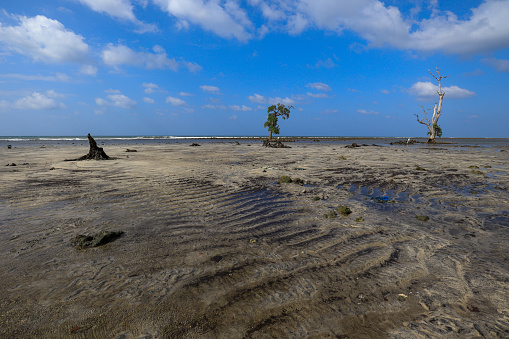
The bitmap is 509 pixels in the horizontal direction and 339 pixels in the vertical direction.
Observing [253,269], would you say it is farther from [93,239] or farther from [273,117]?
[273,117]

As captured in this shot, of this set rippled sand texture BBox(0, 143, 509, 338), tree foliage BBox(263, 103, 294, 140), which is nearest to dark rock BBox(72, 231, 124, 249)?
rippled sand texture BBox(0, 143, 509, 338)

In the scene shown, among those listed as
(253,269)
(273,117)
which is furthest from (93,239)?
(273,117)

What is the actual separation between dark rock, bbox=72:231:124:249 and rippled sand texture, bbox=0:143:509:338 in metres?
0.13

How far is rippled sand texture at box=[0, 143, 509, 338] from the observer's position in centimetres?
202

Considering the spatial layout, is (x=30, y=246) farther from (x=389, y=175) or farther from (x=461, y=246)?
(x=389, y=175)

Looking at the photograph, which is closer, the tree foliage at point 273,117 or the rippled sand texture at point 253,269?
the rippled sand texture at point 253,269

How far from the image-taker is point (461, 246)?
3402mm

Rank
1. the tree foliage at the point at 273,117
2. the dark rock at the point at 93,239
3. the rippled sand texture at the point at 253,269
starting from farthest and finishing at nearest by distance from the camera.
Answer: the tree foliage at the point at 273,117 → the dark rock at the point at 93,239 → the rippled sand texture at the point at 253,269

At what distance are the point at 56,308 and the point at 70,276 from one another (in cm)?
57

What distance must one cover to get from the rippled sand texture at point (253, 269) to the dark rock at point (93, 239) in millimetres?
129

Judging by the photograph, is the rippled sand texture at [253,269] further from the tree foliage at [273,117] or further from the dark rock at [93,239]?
the tree foliage at [273,117]

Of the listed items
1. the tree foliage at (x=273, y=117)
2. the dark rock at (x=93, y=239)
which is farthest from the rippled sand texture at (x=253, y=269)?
the tree foliage at (x=273, y=117)

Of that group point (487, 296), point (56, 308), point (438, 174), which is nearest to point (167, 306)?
point (56, 308)

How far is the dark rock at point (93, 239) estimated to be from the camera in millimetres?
3357
